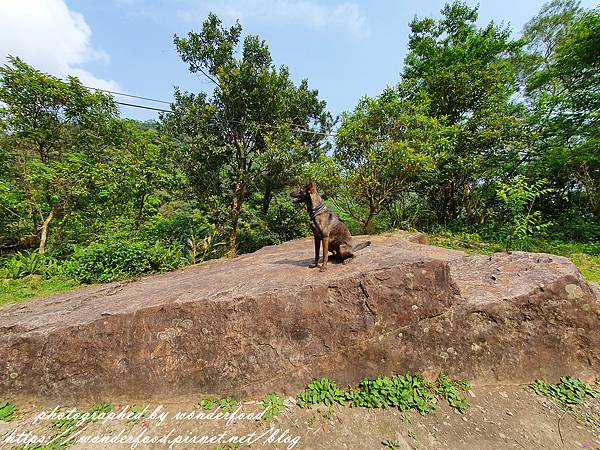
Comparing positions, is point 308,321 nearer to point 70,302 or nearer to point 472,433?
point 472,433

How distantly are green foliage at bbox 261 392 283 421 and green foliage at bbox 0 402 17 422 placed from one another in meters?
3.09

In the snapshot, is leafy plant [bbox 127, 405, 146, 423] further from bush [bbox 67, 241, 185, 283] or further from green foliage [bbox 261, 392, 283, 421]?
bush [bbox 67, 241, 185, 283]

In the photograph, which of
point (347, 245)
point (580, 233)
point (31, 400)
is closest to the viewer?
point (31, 400)

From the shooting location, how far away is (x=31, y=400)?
3.09 m

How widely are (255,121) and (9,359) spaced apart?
32.3 ft

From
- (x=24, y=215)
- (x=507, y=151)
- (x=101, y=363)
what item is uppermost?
(x=507, y=151)

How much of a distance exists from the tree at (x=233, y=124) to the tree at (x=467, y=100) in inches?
234

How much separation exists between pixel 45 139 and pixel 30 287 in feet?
21.4

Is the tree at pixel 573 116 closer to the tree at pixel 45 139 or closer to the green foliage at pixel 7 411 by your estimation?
the green foliage at pixel 7 411

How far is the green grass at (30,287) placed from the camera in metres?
6.16

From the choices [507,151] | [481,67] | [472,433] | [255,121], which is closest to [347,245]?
[472,433]

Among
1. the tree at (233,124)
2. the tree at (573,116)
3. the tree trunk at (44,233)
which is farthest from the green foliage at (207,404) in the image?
the tree at (573,116)

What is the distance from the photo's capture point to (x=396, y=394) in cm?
292

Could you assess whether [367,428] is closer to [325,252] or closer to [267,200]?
[325,252]
